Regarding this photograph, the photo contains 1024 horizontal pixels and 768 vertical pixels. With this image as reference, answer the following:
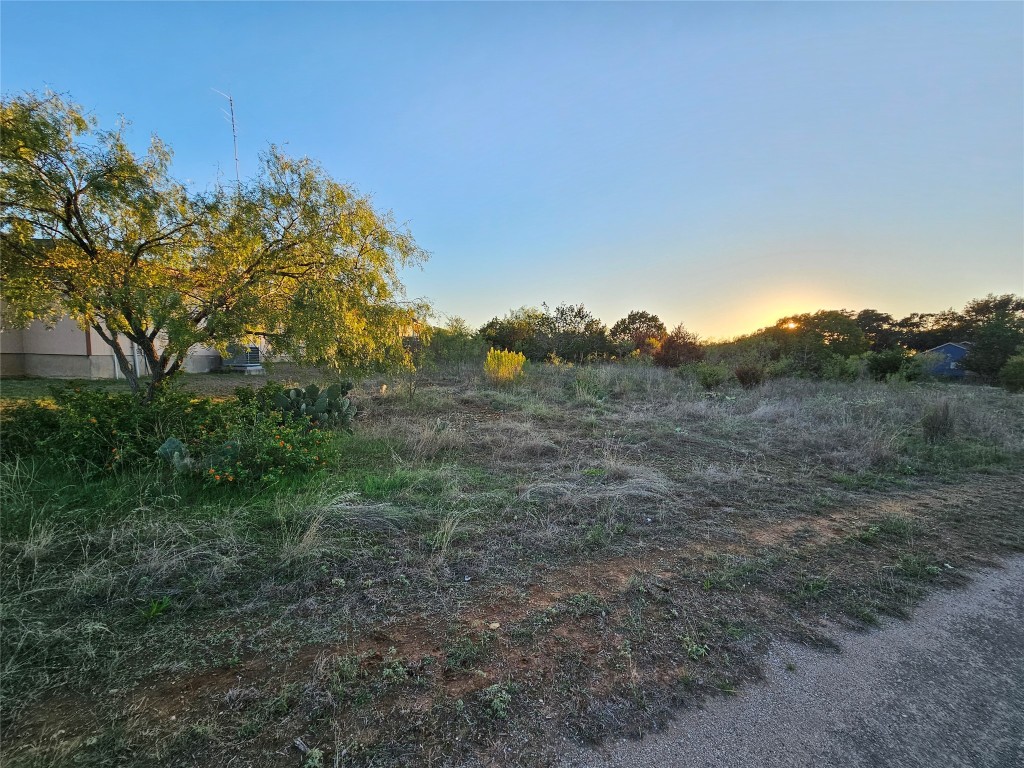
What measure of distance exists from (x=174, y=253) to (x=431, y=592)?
16.6 ft

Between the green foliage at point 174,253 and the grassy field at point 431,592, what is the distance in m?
1.69

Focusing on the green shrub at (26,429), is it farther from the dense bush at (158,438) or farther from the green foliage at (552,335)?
the green foliage at (552,335)

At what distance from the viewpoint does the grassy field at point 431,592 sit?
1.70 metres

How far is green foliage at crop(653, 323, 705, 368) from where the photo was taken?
18031 millimetres

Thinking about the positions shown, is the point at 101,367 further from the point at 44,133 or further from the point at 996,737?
the point at 996,737

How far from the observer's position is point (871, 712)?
5.97 ft

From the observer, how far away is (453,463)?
5.30m

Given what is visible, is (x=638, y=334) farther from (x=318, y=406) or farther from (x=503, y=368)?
(x=318, y=406)

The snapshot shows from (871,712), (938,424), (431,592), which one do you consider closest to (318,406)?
(431,592)

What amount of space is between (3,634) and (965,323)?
53130 millimetres

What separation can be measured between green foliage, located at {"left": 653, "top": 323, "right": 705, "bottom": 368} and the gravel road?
1627cm

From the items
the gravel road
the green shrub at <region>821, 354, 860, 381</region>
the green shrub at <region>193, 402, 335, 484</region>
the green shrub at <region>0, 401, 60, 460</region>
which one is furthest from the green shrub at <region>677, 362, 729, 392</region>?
the green shrub at <region>0, 401, 60, 460</region>

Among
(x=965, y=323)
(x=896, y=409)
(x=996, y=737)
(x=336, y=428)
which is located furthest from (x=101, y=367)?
(x=965, y=323)

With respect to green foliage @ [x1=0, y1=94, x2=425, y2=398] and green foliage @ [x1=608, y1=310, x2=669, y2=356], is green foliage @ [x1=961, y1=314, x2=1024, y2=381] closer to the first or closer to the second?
green foliage @ [x1=608, y1=310, x2=669, y2=356]
